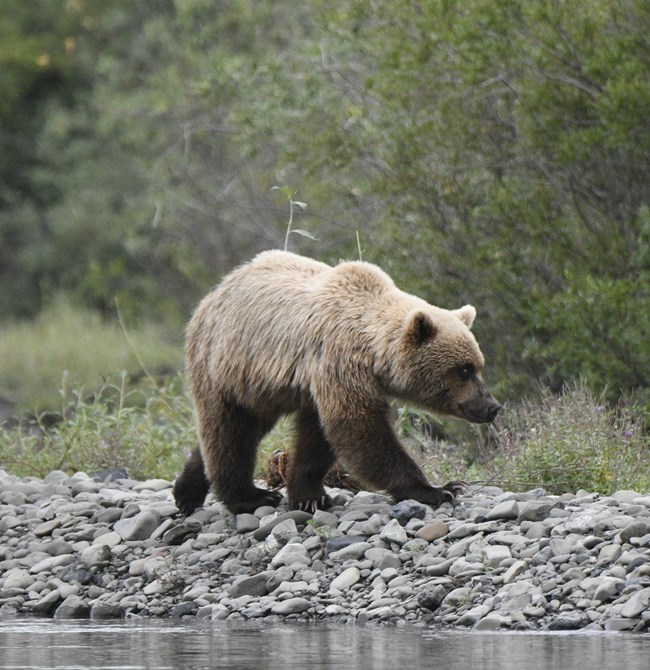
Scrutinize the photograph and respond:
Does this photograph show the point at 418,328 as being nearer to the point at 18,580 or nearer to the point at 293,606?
the point at 293,606

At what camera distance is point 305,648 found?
594 cm

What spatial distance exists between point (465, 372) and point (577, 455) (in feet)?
4.06

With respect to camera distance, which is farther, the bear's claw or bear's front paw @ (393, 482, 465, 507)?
the bear's claw

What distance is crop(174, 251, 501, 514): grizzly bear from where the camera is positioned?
7484 millimetres

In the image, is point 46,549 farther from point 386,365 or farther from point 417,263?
point 417,263

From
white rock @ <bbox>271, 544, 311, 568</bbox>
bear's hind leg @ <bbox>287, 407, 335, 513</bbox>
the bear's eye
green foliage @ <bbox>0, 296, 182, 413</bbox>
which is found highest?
the bear's eye

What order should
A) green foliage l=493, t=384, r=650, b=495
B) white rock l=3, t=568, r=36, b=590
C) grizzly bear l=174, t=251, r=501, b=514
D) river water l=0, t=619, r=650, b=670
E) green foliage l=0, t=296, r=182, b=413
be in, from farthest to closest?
1. green foliage l=0, t=296, r=182, b=413
2. green foliage l=493, t=384, r=650, b=495
3. white rock l=3, t=568, r=36, b=590
4. grizzly bear l=174, t=251, r=501, b=514
5. river water l=0, t=619, r=650, b=670

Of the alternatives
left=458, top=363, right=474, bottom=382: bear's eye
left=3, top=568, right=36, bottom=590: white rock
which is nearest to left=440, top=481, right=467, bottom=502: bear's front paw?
left=458, top=363, right=474, bottom=382: bear's eye

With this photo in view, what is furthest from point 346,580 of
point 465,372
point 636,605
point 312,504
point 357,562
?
point 636,605

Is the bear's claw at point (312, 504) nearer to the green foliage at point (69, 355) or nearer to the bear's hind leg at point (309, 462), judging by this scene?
the bear's hind leg at point (309, 462)

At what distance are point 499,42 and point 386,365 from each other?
4939 mm

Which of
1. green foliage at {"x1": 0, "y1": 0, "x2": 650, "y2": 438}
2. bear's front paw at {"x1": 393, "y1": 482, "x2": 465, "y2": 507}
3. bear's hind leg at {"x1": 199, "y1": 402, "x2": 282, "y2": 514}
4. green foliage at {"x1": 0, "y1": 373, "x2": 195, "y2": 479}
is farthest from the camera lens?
green foliage at {"x1": 0, "y1": 0, "x2": 650, "y2": 438}

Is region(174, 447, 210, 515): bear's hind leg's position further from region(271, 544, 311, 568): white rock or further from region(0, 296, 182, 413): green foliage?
region(0, 296, 182, 413): green foliage

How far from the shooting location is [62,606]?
7398 millimetres
